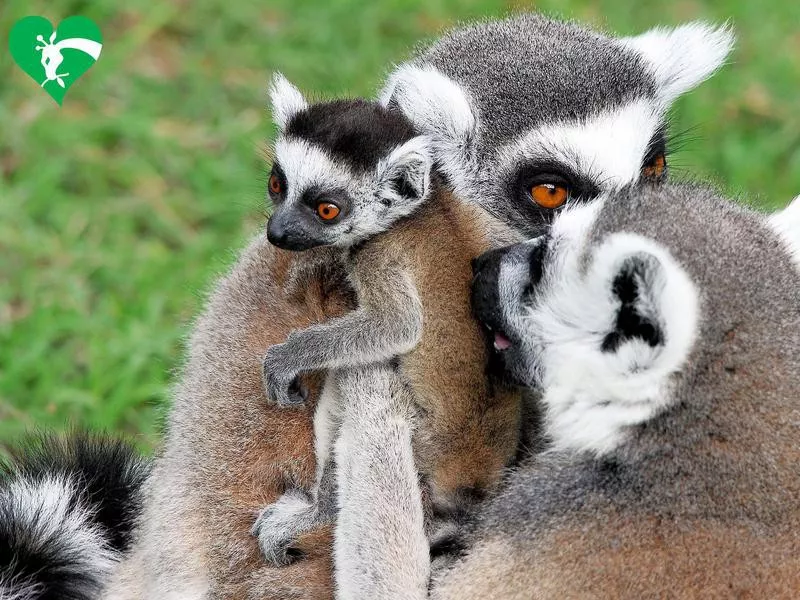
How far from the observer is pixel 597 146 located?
12.4ft

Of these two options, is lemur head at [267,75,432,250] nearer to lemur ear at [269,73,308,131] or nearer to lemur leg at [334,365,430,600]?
lemur ear at [269,73,308,131]

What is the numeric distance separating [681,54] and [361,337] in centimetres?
197

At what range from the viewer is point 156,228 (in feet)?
18.7

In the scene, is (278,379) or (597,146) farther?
(597,146)

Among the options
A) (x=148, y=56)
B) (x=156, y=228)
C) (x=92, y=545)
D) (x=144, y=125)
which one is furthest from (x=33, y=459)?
(x=148, y=56)

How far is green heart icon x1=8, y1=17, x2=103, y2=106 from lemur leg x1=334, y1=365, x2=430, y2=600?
3.35m

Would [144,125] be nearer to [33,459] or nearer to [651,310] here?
[33,459]

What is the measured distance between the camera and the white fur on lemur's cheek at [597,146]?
149 inches

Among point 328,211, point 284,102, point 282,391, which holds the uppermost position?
point 284,102

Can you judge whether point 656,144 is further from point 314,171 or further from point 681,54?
point 314,171

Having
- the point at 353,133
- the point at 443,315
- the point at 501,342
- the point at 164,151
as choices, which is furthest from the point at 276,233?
the point at 164,151

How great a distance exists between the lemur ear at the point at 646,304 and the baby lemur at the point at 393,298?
56cm

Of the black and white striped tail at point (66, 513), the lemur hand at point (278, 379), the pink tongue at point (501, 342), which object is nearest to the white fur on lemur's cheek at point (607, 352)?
the pink tongue at point (501, 342)

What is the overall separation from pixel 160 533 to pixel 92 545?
375mm
